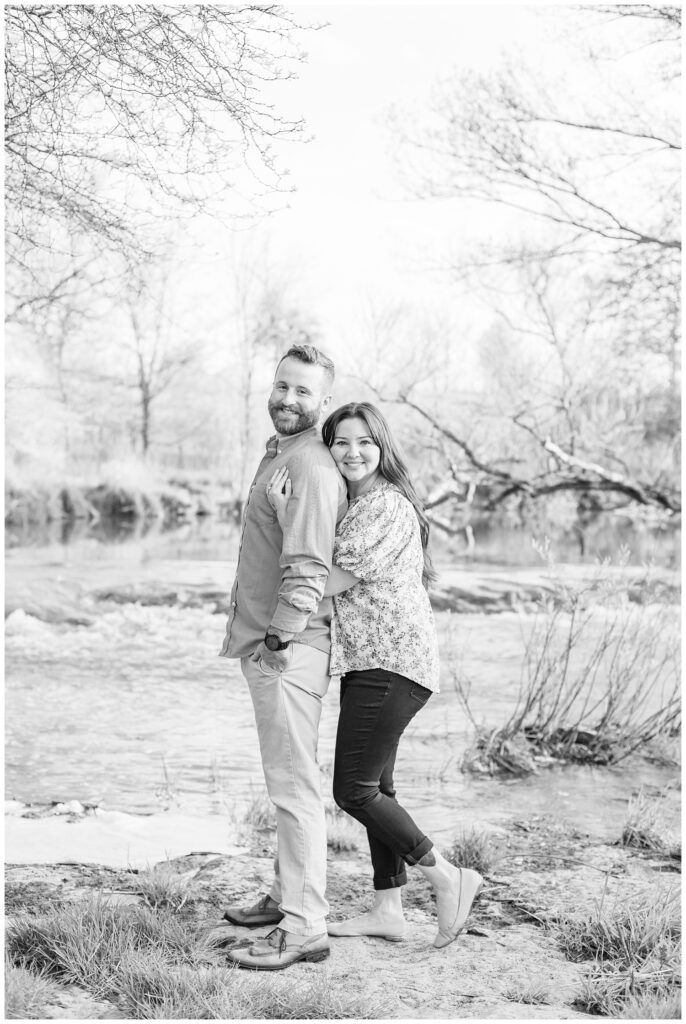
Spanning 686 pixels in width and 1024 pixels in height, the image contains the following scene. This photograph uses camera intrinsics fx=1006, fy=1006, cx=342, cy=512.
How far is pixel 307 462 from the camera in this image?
9.35ft

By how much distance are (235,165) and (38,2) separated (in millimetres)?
920

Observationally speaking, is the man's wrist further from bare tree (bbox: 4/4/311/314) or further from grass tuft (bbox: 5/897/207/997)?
bare tree (bbox: 4/4/311/314)

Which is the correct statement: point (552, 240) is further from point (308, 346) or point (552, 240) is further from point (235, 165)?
point (308, 346)

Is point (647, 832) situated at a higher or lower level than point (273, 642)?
lower

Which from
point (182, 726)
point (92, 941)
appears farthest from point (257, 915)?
point (182, 726)

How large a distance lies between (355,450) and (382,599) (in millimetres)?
444

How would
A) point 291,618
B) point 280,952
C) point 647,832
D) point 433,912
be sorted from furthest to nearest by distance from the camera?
point 647,832
point 433,912
point 280,952
point 291,618

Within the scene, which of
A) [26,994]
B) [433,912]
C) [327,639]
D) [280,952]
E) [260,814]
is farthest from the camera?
[260,814]

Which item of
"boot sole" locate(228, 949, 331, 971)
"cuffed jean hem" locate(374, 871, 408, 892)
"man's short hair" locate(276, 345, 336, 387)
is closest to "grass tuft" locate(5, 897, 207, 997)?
"boot sole" locate(228, 949, 331, 971)

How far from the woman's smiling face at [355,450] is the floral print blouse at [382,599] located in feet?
0.25

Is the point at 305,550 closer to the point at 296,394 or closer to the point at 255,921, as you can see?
the point at 296,394

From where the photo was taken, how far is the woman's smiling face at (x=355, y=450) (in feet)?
9.75

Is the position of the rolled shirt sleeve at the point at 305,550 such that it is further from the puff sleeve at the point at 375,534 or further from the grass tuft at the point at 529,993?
the grass tuft at the point at 529,993

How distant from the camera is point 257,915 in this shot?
10.4 ft
